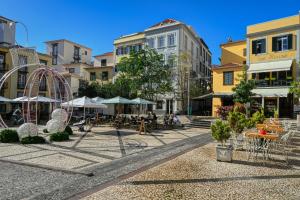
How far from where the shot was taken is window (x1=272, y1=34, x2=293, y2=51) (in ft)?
90.8

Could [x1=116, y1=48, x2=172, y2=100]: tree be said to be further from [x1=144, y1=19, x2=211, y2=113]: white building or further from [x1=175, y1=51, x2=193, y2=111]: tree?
[x1=175, y1=51, x2=193, y2=111]: tree

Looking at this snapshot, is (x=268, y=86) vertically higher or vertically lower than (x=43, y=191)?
higher

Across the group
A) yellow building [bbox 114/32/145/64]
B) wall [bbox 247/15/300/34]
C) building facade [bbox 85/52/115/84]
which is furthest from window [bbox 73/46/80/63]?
wall [bbox 247/15/300/34]

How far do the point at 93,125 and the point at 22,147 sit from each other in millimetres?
11753

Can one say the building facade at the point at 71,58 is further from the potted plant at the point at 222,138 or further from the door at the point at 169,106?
the potted plant at the point at 222,138

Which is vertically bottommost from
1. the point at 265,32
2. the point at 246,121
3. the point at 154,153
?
the point at 154,153

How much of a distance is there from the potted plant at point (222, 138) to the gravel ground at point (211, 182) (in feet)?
0.96

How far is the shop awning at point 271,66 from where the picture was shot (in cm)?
2649

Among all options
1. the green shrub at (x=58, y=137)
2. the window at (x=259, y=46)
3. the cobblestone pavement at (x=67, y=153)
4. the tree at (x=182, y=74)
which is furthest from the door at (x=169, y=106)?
the cobblestone pavement at (x=67, y=153)

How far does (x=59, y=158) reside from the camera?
379 inches

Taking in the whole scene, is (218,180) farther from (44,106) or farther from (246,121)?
(44,106)

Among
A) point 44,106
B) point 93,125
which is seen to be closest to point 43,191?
point 93,125

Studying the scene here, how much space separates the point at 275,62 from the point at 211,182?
2466 centimetres

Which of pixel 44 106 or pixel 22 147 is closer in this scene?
pixel 22 147
